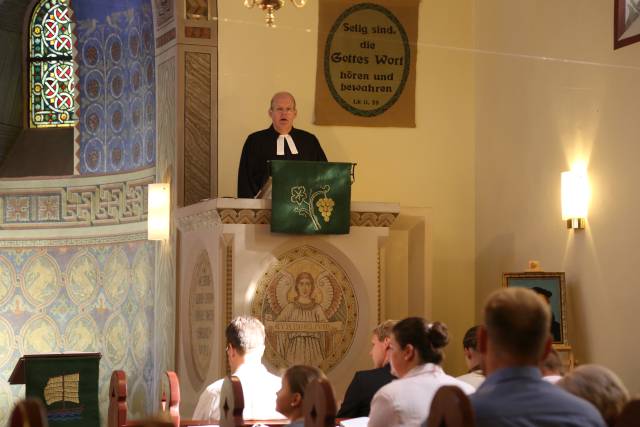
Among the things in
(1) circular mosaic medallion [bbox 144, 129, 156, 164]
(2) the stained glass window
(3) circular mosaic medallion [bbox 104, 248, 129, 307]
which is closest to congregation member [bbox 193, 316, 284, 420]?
(1) circular mosaic medallion [bbox 144, 129, 156, 164]

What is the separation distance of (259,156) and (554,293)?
2.78 m

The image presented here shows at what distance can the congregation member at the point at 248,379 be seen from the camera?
5.62m

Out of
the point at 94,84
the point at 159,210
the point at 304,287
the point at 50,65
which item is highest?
the point at 50,65

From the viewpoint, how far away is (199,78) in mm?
10500

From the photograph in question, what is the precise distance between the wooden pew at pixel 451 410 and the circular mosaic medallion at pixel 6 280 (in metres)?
10.4

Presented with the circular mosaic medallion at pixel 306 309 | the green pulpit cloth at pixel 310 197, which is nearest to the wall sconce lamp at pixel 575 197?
the green pulpit cloth at pixel 310 197

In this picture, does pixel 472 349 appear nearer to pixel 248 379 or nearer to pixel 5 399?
pixel 248 379

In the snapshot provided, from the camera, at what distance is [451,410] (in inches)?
110

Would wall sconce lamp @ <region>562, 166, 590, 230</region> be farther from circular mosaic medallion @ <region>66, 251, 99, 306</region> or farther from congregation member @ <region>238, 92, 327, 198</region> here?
circular mosaic medallion @ <region>66, 251, 99, 306</region>

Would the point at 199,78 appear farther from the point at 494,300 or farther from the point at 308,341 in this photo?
the point at 494,300

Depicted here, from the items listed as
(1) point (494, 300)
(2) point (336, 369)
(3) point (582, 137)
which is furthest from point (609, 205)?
(1) point (494, 300)

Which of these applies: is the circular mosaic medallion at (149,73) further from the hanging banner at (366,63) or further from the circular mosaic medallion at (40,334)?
the circular mosaic medallion at (40,334)

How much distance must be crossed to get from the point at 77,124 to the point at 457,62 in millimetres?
4611

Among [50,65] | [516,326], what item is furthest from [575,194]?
[50,65]
